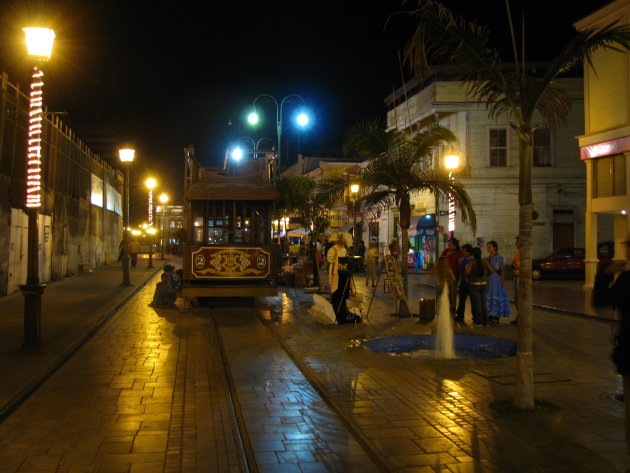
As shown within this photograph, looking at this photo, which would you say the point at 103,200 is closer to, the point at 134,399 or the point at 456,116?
the point at 456,116

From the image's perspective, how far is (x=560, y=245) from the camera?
32.1 metres

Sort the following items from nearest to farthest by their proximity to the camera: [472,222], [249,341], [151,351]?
[151,351] → [249,341] → [472,222]

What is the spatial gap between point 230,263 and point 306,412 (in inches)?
368

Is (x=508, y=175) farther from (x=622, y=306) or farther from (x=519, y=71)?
(x=622, y=306)

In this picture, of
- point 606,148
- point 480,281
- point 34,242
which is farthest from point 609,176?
point 34,242

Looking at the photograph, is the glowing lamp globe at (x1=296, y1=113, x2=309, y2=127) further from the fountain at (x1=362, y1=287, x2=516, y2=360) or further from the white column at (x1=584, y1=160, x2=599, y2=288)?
the fountain at (x1=362, y1=287, x2=516, y2=360)

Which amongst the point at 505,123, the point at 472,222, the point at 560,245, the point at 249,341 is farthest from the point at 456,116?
the point at 249,341

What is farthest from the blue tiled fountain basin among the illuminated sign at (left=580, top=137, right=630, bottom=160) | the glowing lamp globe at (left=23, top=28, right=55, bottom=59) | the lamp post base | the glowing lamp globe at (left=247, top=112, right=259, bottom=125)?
the glowing lamp globe at (left=247, top=112, right=259, bottom=125)

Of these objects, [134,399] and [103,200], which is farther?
[103,200]

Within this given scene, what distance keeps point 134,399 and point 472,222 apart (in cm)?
955

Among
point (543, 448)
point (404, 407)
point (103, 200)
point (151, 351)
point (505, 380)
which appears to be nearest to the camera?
point (543, 448)

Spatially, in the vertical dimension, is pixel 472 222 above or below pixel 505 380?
above

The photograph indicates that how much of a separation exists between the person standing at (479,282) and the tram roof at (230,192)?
5481 millimetres

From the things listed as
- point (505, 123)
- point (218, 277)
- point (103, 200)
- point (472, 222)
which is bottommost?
point (218, 277)
